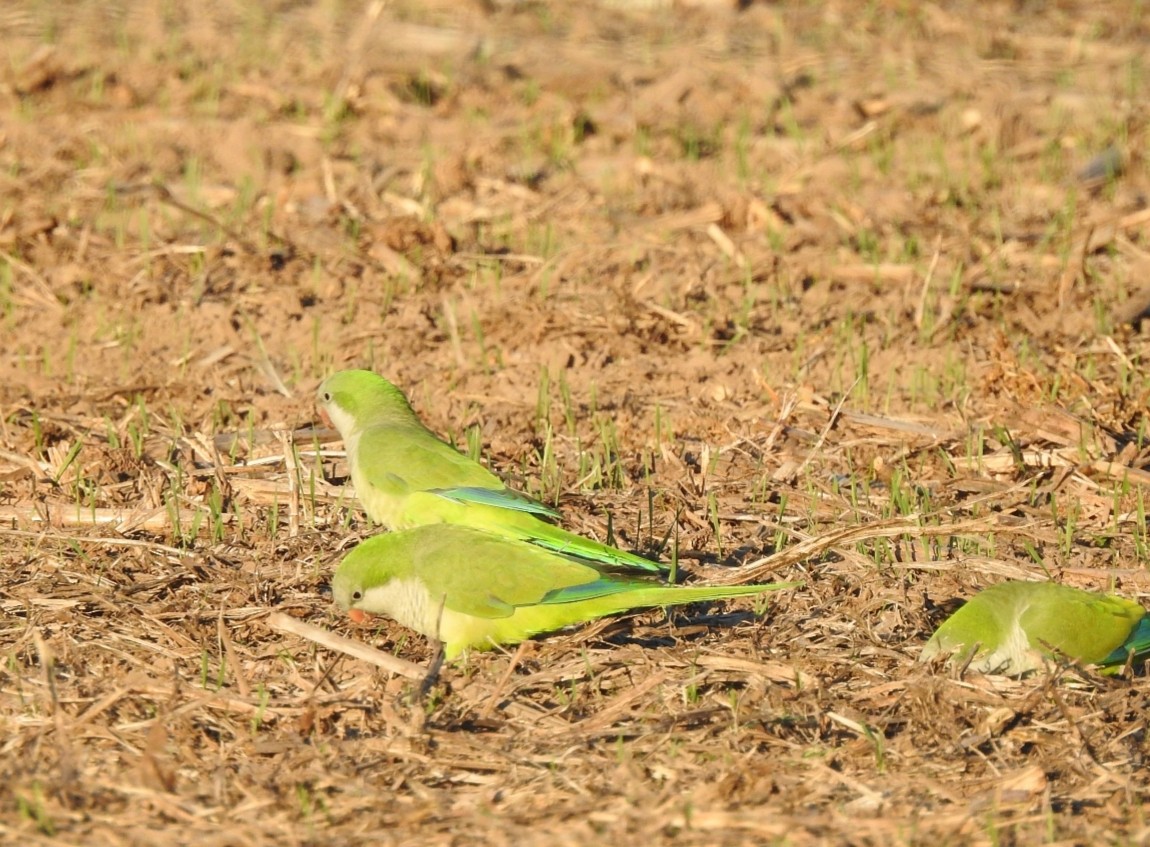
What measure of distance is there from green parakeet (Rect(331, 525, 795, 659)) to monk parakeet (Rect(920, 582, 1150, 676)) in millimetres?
589

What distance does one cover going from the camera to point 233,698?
4703 millimetres

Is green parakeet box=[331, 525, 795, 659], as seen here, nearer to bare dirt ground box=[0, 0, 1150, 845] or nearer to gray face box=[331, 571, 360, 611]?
gray face box=[331, 571, 360, 611]

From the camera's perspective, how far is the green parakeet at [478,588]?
486 cm

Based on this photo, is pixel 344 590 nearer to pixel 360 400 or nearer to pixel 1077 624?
pixel 360 400

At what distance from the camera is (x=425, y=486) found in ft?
18.7

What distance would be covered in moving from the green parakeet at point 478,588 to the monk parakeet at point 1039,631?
0.59 meters

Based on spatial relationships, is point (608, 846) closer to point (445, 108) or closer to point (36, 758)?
point (36, 758)

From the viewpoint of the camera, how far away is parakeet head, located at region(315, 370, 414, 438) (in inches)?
247

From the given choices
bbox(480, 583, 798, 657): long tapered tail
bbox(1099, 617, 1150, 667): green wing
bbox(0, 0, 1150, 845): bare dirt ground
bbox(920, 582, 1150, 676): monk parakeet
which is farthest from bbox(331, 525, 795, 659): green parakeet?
bbox(1099, 617, 1150, 667): green wing

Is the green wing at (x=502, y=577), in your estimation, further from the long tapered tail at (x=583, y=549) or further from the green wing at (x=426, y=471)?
the green wing at (x=426, y=471)

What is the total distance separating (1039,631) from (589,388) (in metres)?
2.97

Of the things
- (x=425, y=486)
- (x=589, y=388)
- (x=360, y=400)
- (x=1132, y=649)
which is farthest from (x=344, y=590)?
(x=589, y=388)

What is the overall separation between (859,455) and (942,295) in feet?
5.63

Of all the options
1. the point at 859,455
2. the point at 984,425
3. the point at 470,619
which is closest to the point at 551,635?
the point at 470,619
